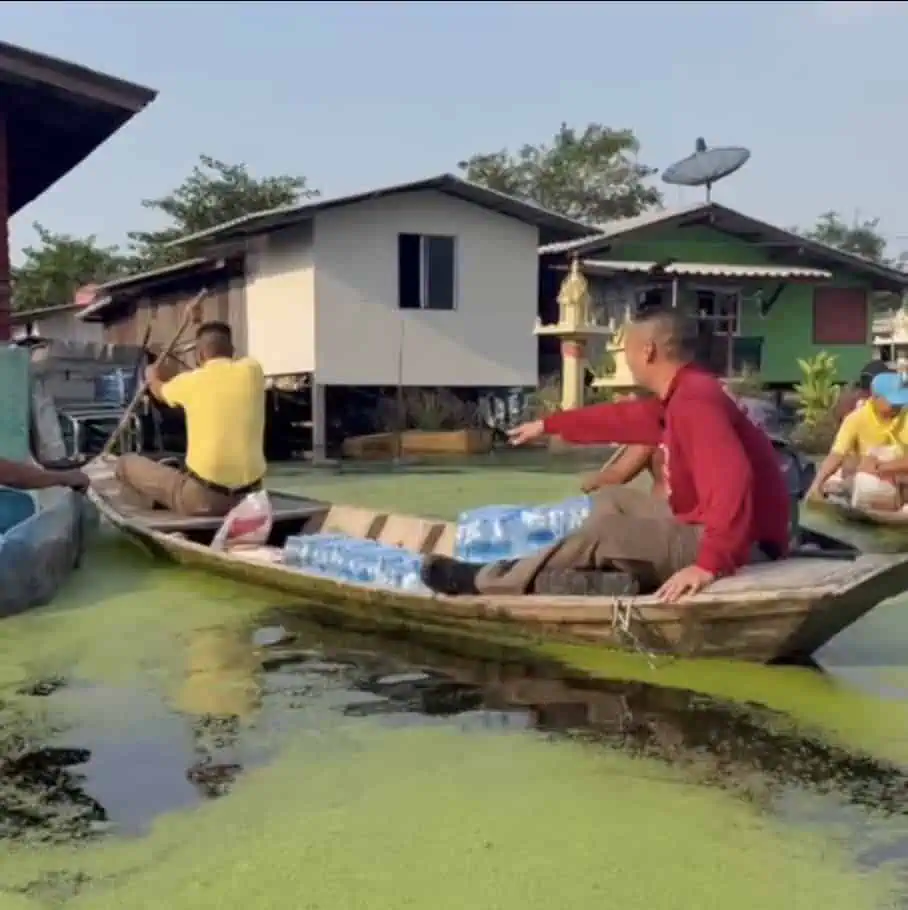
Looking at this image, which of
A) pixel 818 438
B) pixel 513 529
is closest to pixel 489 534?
A: pixel 513 529

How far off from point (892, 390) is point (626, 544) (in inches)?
195

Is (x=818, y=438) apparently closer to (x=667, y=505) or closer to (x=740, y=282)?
(x=740, y=282)

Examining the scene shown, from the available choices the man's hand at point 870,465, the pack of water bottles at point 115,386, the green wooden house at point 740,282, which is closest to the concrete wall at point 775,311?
the green wooden house at point 740,282

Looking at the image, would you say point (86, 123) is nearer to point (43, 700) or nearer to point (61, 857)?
point (43, 700)

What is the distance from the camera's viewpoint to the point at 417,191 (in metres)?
16.9

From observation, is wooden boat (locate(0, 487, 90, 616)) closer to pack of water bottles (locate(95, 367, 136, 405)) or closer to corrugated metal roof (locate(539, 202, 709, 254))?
pack of water bottles (locate(95, 367, 136, 405))

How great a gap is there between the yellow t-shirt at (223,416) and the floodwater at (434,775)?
1.92 metres

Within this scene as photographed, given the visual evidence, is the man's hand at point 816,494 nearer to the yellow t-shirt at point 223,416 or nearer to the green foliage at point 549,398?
the yellow t-shirt at point 223,416

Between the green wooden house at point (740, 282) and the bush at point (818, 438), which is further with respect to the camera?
the green wooden house at point (740, 282)

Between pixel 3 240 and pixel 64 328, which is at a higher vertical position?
pixel 3 240

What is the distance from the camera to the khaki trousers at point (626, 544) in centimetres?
491

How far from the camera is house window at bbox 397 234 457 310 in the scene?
17.2m

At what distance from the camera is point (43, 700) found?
187 inches

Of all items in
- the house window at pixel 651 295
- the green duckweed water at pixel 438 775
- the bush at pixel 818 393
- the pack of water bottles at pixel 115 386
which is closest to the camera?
the green duckweed water at pixel 438 775
